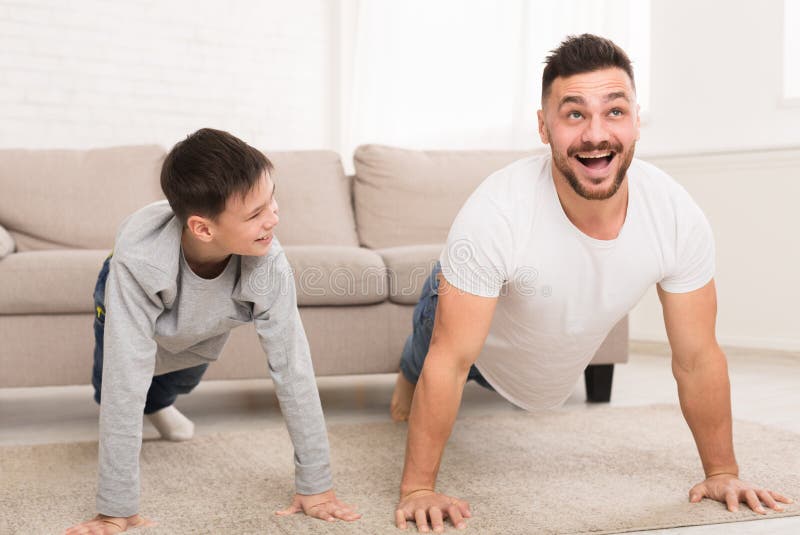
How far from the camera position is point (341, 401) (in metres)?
2.65

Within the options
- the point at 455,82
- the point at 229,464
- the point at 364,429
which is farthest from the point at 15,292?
the point at 455,82

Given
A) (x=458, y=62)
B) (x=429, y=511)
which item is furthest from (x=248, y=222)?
(x=458, y=62)

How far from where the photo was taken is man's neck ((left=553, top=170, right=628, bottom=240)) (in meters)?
1.46

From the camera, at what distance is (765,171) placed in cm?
351

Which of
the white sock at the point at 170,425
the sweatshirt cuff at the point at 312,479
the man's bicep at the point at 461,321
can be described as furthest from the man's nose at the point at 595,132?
the white sock at the point at 170,425

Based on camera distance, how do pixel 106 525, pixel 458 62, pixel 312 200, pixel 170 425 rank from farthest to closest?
pixel 458 62 < pixel 312 200 < pixel 170 425 < pixel 106 525

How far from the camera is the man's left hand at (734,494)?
1.46 meters

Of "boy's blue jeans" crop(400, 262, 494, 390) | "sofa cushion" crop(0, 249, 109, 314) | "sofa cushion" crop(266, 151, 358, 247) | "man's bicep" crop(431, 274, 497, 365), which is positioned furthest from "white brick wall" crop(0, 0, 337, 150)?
"man's bicep" crop(431, 274, 497, 365)

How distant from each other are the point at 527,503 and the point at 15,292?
1450mm

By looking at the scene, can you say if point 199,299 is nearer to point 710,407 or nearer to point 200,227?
point 200,227

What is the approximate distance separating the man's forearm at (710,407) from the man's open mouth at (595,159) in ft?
1.30

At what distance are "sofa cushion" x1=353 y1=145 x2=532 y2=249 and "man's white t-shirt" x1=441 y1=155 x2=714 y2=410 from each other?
1450 millimetres

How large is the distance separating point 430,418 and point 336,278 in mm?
985

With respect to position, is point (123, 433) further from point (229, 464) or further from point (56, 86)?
point (56, 86)
